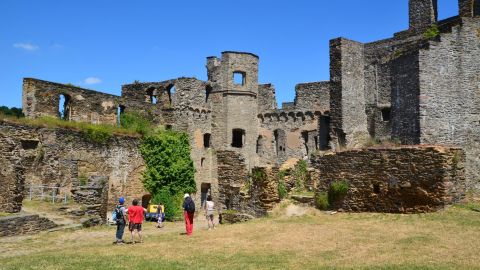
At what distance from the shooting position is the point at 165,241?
13.9m

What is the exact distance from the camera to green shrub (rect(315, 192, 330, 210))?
701 inches

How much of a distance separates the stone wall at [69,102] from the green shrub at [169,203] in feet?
17.4

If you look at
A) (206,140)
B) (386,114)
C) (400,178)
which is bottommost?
(400,178)

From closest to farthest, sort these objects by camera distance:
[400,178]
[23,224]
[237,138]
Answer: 1. [400,178]
2. [23,224]
3. [237,138]

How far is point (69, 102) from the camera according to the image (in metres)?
27.5

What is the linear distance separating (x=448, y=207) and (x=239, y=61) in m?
21.0

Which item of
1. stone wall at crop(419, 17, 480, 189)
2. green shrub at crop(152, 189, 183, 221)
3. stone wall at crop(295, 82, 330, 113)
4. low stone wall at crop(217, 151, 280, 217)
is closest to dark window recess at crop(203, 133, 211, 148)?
green shrub at crop(152, 189, 183, 221)

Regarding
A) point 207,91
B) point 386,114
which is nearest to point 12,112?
point 207,91

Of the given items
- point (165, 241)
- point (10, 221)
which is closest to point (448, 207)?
point (165, 241)

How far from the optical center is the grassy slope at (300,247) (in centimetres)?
981

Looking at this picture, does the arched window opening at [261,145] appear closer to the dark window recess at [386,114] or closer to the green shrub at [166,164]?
the green shrub at [166,164]

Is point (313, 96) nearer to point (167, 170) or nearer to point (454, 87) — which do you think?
point (167, 170)

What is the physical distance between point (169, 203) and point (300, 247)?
685 inches

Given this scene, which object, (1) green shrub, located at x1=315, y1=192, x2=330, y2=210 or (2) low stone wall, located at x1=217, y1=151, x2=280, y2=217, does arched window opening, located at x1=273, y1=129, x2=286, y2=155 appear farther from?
(1) green shrub, located at x1=315, y1=192, x2=330, y2=210
